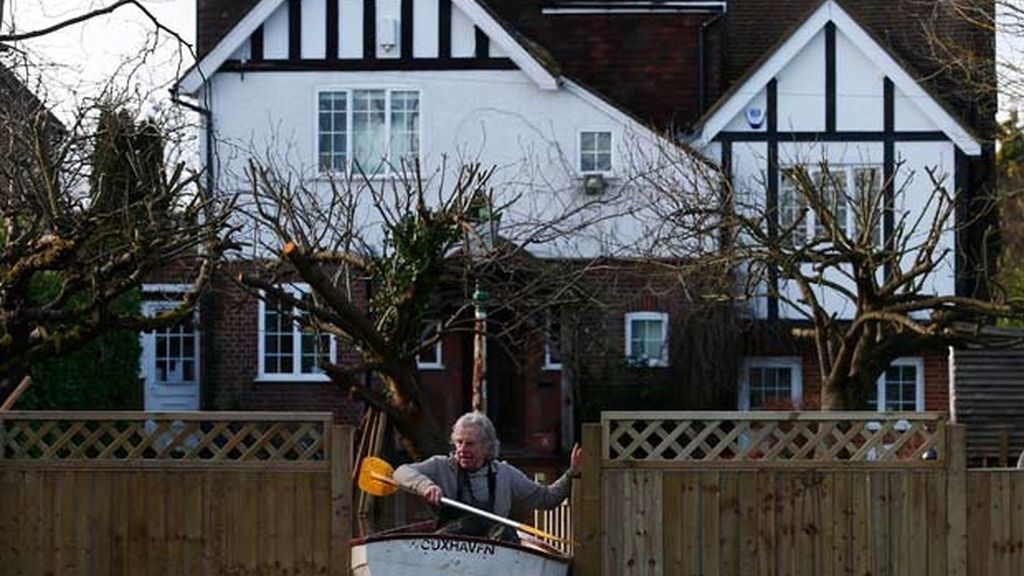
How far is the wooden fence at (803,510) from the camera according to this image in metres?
13.1

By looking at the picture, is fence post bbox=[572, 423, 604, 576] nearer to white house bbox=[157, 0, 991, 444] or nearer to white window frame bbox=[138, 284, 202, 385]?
white window frame bbox=[138, 284, 202, 385]

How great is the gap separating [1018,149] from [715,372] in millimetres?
11453

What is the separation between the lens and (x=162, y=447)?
44.1ft

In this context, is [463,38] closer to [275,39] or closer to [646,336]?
[275,39]

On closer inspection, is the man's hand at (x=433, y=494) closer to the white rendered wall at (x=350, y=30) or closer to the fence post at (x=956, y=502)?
the fence post at (x=956, y=502)

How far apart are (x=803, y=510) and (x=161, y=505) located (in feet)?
14.9

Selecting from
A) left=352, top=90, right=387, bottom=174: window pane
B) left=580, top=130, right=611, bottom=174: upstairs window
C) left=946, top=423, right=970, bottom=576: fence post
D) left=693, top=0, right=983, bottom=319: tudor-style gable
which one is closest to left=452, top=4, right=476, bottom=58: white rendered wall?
left=352, top=90, right=387, bottom=174: window pane

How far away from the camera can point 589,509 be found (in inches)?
513

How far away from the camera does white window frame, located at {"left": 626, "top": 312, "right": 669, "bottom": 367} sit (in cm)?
2816

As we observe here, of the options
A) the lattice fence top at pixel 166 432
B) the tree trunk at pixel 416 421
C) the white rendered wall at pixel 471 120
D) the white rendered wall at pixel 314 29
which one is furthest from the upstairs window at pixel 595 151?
the lattice fence top at pixel 166 432

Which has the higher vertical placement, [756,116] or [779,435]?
[756,116]

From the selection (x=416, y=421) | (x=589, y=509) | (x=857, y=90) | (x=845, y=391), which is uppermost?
(x=857, y=90)

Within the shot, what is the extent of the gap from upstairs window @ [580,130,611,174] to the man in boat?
52.8 ft

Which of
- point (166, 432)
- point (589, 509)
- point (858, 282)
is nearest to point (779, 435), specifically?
point (589, 509)
